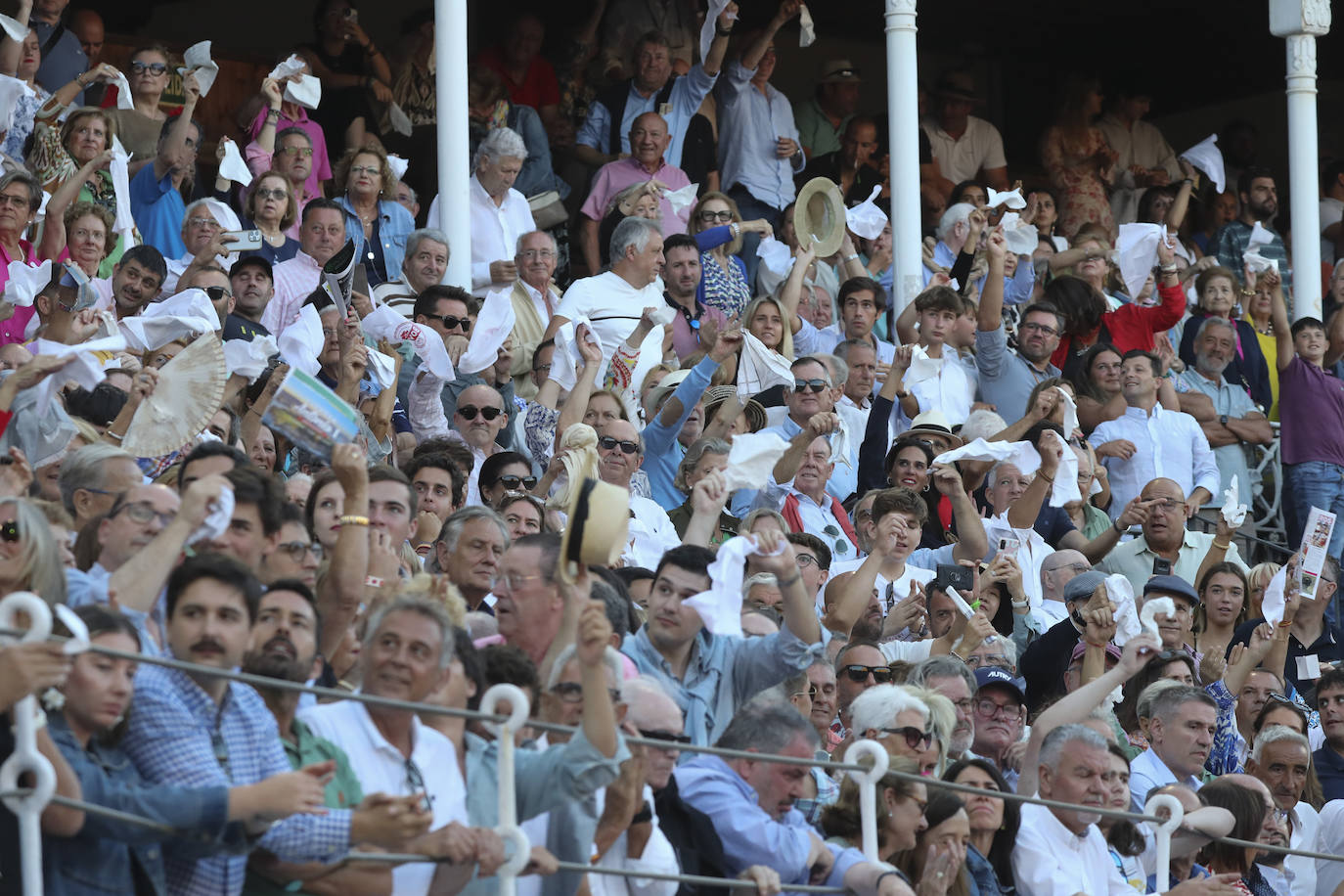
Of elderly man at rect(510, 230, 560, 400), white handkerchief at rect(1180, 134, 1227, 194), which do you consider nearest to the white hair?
elderly man at rect(510, 230, 560, 400)

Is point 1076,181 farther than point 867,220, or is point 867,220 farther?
point 1076,181

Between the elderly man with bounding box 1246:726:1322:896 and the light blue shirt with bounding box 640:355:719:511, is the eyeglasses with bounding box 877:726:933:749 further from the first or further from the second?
A: the light blue shirt with bounding box 640:355:719:511

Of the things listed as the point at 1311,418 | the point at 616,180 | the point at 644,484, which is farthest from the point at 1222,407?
the point at 644,484

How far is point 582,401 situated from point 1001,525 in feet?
6.54

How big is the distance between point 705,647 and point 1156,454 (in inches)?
220

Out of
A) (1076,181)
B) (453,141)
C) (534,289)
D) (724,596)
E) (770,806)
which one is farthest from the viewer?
(1076,181)

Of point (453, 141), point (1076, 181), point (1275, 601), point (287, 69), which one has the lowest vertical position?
point (1275, 601)

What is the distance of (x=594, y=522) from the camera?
486 cm

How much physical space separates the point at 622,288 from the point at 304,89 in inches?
78.1

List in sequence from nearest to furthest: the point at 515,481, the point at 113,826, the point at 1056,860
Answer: the point at 113,826
the point at 1056,860
the point at 515,481

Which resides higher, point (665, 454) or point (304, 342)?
point (304, 342)

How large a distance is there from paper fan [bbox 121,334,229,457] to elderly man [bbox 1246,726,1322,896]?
12.6ft

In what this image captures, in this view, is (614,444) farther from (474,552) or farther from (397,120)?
(397,120)

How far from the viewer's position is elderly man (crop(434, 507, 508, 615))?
641cm
